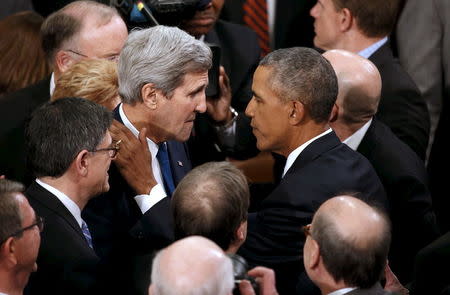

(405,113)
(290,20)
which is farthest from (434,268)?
(290,20)

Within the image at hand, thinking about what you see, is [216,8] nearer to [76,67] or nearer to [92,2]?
[92,2]

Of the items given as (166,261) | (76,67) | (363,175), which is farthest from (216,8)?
(166,261)

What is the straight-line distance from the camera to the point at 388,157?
13.2 ft

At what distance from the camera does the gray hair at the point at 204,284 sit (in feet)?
8.14

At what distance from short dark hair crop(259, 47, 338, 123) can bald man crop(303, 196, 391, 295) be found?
783 millimetres

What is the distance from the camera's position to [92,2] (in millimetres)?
4453

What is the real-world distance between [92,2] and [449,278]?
2125mm

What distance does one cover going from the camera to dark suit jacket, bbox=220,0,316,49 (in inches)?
218

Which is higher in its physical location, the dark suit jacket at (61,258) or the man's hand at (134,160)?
the man's hand at (134,160)

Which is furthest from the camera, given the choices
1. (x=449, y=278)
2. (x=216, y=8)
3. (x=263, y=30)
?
(x=263, y=30)

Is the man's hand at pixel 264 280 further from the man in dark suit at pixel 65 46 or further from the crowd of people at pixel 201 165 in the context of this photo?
the man in dark suit at pixel 65 46

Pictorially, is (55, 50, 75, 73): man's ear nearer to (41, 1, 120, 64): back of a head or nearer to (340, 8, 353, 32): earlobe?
(41, 1, 120, 64): back of a head

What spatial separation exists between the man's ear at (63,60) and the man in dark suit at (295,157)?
1.00m

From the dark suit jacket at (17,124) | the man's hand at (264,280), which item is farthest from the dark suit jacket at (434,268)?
the dark suit jacket at (17,124)
